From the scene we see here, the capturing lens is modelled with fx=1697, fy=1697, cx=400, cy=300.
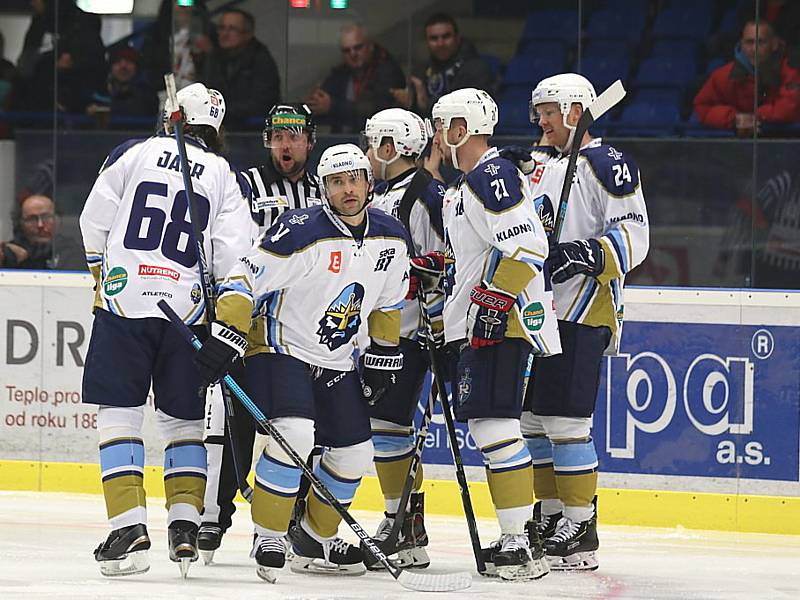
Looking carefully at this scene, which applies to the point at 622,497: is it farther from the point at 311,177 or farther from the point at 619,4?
the point at 619,4

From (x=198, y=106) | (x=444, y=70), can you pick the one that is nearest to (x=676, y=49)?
(x=444, y=70)

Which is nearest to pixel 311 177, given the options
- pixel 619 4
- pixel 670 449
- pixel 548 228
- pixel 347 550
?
pixel 548 228

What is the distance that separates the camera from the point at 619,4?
680 centimetres

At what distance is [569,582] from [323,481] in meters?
0.73

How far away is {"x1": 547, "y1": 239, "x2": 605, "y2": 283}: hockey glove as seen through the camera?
469cm

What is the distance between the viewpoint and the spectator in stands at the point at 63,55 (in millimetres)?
7156

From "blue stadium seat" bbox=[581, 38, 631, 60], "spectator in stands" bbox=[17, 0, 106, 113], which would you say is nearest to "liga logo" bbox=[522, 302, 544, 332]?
"blue stadium seat" bbox=[581, 38, 631, 60]

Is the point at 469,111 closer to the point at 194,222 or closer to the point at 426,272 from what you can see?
the point at 426,272

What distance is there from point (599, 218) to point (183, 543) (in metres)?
1.51

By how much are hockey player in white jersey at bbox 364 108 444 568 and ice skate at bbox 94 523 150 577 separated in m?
0.78

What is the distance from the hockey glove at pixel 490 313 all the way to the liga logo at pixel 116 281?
3.04 feet

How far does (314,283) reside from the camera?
4449mm

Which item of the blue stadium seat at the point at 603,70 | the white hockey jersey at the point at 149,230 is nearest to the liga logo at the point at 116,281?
the white hockey jersey at the point at 149,230

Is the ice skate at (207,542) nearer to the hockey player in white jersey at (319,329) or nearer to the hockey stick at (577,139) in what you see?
the hockey player in white jersey at (319,329)
